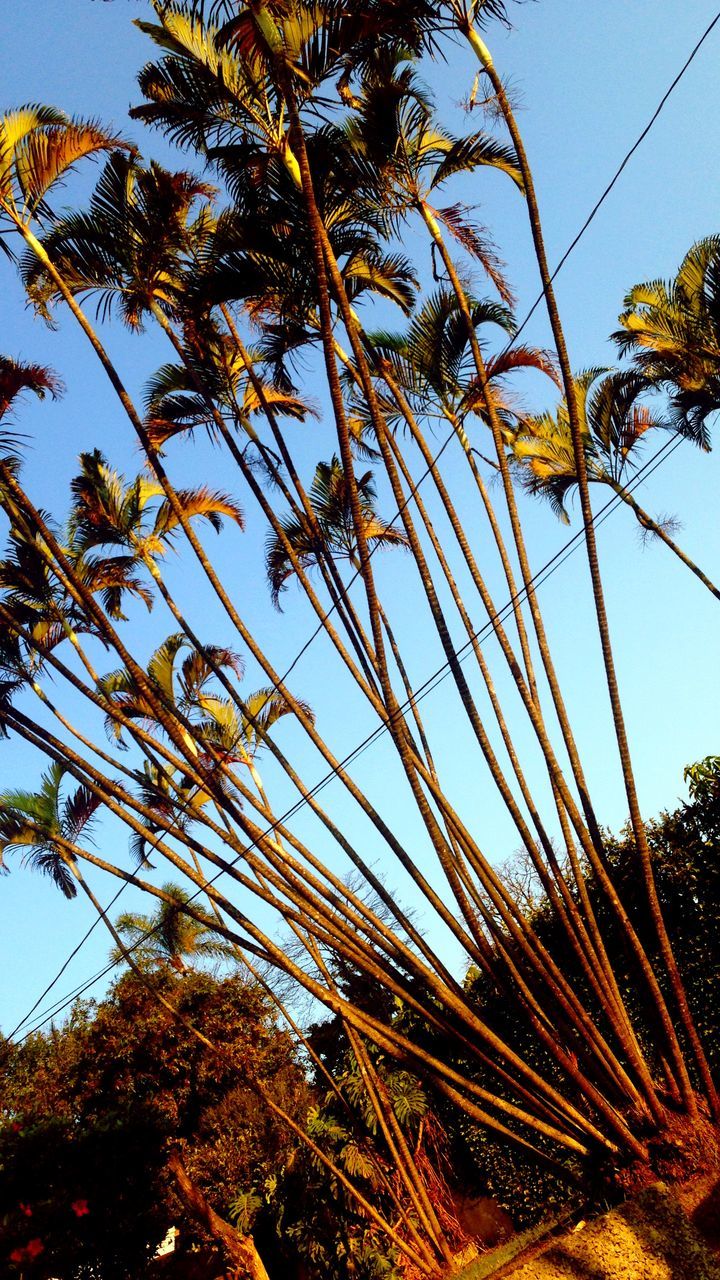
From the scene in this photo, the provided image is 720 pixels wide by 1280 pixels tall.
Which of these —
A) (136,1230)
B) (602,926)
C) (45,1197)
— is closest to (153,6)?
(602,926)

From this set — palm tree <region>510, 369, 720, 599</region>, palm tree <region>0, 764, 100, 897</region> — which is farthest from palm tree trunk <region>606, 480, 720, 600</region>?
palm tree <region>0, 764, 100, 897</region>

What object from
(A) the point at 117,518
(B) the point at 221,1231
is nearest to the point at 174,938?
(B) the point at 221,1231

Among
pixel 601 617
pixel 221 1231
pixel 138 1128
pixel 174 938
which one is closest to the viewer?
pixel 601 617

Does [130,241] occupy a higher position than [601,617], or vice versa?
[130,241]

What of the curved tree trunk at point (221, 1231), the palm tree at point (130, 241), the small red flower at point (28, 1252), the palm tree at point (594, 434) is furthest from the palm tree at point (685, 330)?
the curved tree trunk at point (221, 1231)

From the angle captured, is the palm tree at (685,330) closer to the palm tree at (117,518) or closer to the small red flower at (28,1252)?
the palm tree at (117,518)

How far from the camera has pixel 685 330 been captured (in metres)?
11.0

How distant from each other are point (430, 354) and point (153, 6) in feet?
11.8

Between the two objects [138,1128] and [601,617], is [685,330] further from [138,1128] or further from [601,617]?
[138,1128]

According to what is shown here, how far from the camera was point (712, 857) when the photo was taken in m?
8.93

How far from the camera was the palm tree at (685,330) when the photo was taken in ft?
34.3

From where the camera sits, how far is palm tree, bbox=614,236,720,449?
10.5m

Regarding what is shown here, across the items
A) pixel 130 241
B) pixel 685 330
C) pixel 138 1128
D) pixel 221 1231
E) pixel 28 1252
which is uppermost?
pixel 130 241

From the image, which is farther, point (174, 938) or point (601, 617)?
point (174, 938)
